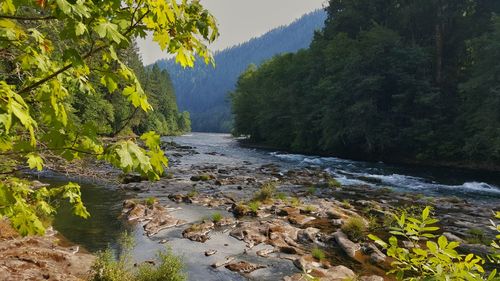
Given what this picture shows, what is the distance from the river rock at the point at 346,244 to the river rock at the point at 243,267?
324 centimetres

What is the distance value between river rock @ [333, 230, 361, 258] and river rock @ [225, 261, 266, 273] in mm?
3240

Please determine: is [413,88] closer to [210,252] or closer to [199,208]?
[199,208]

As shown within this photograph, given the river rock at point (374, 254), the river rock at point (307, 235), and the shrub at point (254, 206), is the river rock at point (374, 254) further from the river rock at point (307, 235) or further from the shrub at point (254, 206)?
the shrub at point (254, 206)

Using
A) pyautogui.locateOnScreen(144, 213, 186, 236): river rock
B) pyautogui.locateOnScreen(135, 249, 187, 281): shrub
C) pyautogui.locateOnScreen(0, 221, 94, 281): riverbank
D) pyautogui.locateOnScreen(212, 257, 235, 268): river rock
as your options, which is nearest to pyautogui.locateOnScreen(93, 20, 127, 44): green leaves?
pyautogui.locateOnScreen(135, 249, 187, 281): shrub

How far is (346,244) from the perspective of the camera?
12914mm

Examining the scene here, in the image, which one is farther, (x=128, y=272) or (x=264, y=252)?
(x=264, y=252)

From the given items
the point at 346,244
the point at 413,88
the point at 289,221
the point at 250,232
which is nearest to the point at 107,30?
the point at 346,244

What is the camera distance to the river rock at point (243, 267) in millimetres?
10672

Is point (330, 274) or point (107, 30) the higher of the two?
point (107, 30)

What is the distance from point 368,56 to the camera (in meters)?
42.4

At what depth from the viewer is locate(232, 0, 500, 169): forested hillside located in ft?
109

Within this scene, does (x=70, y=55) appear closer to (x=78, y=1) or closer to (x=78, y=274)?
(x=78, y=1)

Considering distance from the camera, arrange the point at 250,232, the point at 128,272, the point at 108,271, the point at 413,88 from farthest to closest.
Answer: the point at 413,88
the point at 250,232
the point at 128,272
the point at 108,271

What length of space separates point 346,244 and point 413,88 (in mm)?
32513
